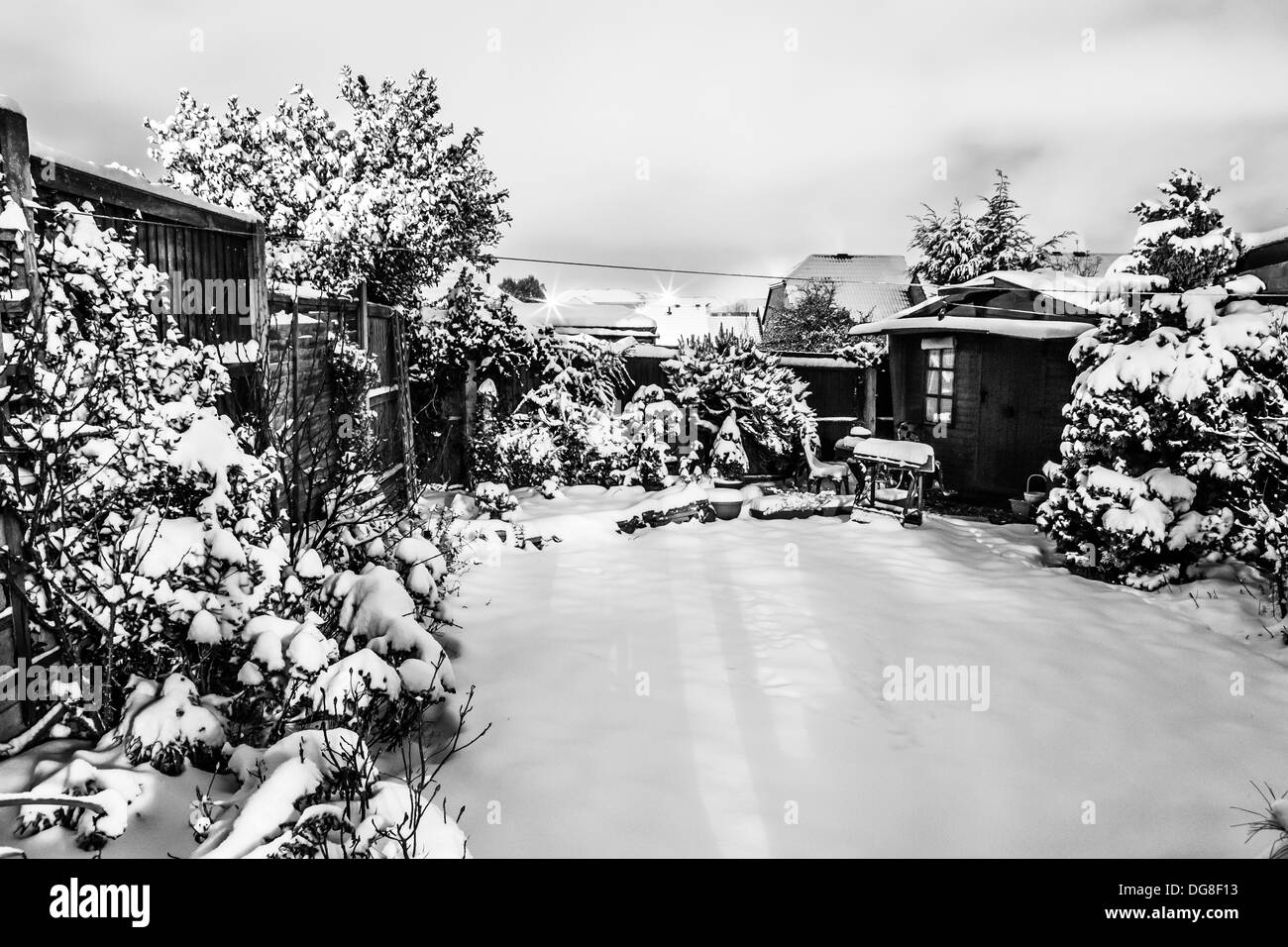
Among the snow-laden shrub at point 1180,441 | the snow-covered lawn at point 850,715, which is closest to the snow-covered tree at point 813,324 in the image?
the snow-laden shrub at point 1180,441

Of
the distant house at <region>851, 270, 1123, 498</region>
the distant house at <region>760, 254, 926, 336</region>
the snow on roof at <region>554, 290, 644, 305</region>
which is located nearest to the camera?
the distant house at <region>851, 270, 1123, 498</region>

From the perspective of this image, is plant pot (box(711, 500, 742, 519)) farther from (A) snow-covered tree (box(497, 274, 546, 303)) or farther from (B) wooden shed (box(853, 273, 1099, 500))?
(A) snow-covered tree (box(497, 274, 546, 303))

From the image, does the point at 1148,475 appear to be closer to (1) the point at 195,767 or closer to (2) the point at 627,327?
(1) the point at 195,767

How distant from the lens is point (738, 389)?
35.2ft

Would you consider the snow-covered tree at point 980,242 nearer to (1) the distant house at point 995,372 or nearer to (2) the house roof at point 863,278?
(1) the distant house at point 995,372

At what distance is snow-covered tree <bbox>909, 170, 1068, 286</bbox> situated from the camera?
1694cm

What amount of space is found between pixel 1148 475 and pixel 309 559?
6717mm

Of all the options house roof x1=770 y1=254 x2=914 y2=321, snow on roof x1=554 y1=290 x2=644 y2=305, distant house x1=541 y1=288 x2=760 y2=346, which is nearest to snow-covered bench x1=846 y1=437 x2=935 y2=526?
distant house x1=541 y1=288 x2=760 y2=346

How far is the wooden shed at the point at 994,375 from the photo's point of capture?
32.9 ft

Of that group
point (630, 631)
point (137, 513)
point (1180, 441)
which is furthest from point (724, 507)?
point (137, 513)

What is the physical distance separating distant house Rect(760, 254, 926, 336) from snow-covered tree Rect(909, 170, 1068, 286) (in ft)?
34.4

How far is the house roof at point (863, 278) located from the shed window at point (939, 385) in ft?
60.4

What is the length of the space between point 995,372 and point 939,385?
1027 millimetres

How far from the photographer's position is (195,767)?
3105mm
